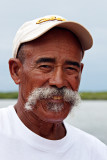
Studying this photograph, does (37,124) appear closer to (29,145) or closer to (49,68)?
(29,145)

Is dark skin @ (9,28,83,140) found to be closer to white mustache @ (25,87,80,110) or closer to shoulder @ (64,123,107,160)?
white mustache @ (25,87,80,110)

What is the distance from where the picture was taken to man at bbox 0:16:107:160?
2516mm

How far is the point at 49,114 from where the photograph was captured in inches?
99.7

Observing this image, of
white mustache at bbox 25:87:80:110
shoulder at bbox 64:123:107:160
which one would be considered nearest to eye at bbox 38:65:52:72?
white mustache at bbox 25:87:80:110

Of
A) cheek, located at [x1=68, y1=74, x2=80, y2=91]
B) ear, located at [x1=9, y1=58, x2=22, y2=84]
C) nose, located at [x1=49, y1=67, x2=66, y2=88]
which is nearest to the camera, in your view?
nose, located at [x1=49, y1=67, x2=66, y2=88]

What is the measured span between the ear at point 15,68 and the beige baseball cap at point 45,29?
0.25 feet

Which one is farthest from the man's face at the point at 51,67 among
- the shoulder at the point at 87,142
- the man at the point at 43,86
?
the shoulder at the point at 87,142

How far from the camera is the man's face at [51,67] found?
8.23 ft

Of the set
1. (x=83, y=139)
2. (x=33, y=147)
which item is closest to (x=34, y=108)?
(x=33, y=147)

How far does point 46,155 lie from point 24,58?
828 mm

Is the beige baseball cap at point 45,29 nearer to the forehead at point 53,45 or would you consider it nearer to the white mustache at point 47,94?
the forehead at point 53,45

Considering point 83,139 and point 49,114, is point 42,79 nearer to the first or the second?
point 49,114

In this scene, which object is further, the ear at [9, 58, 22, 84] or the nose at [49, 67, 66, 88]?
the ear at [9, 58, 22, 84]

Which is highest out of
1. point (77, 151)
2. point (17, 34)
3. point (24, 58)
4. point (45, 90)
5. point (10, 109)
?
point (17, 34)
